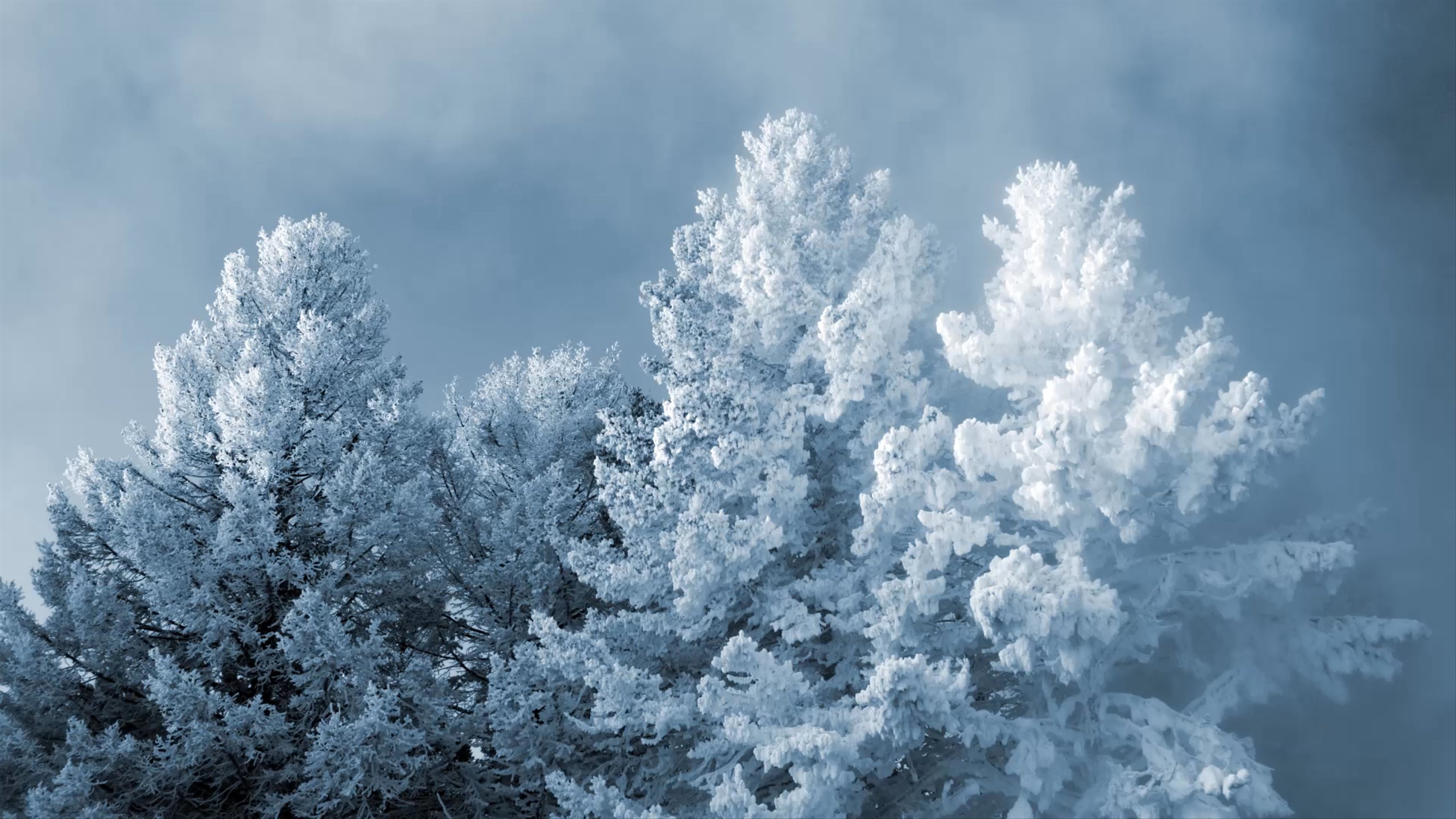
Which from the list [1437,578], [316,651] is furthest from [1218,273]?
[316,651]

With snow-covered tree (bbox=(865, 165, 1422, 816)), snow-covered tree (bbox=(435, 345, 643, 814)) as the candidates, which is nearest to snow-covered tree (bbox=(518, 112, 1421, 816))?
snow-covered tree (bbox=(865, 165, 1422, 816))

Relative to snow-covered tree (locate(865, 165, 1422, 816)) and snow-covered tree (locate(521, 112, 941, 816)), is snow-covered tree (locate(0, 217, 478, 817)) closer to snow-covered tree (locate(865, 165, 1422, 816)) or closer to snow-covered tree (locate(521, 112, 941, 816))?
snow-covered tree (locate(521, 112, 941, 816))

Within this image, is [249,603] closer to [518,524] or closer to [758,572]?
[518,524]

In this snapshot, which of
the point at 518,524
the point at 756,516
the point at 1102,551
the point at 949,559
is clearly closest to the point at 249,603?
the point at 518,524

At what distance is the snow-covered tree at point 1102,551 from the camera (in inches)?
396

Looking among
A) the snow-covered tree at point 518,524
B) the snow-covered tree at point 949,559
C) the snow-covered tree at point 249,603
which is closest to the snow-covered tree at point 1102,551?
the snow-covered tree at point 949,559

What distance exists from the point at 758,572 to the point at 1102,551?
3.91m

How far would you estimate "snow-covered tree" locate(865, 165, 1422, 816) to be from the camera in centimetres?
1005

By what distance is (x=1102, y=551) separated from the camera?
11.5 metres

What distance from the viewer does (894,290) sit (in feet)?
40.4

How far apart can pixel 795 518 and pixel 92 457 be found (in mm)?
11014

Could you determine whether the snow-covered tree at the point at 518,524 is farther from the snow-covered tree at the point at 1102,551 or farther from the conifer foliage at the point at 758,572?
the snow-covered tree at the point at 1102,551

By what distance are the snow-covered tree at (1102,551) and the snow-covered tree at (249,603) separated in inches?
268

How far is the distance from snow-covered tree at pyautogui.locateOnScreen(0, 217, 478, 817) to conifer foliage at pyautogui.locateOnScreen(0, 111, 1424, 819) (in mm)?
66
